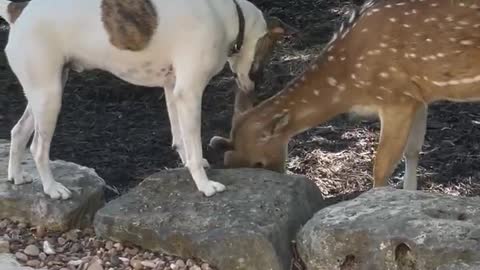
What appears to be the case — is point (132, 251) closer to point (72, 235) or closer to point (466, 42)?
point (72, 235)

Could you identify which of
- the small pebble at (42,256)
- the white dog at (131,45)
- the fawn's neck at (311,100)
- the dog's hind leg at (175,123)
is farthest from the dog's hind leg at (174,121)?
Result: the small pebble at (42,256)

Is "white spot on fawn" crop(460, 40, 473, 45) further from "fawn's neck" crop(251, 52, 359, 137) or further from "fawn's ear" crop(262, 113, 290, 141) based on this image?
"fawn's ear" crop(262, 113, 290, 141)

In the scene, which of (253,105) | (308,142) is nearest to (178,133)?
(253,105)

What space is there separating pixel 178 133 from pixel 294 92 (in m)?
0.72

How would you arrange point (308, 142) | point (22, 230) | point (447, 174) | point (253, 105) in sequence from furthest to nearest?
point (308, 142)
point (447, 174)
point (253, 105)
point (22, 230)

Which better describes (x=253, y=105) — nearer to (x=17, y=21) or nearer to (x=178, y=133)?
(x=178, y=133)

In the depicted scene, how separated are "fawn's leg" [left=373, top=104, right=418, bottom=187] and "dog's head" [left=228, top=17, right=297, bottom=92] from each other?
2.32ft

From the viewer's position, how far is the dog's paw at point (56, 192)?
4969 mm

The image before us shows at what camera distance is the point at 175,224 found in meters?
4.64

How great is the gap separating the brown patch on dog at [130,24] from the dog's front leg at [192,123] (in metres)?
0.25

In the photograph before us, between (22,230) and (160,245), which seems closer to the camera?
(160,245)

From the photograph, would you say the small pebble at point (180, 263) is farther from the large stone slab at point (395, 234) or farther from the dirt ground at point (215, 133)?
the dirt ground at point (215, 133)

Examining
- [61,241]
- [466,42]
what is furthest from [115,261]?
[466,42]

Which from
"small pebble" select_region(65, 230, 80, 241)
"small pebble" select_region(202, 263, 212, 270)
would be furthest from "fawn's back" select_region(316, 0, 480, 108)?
"small pebble" select_region(65, 230, 80, 241)
